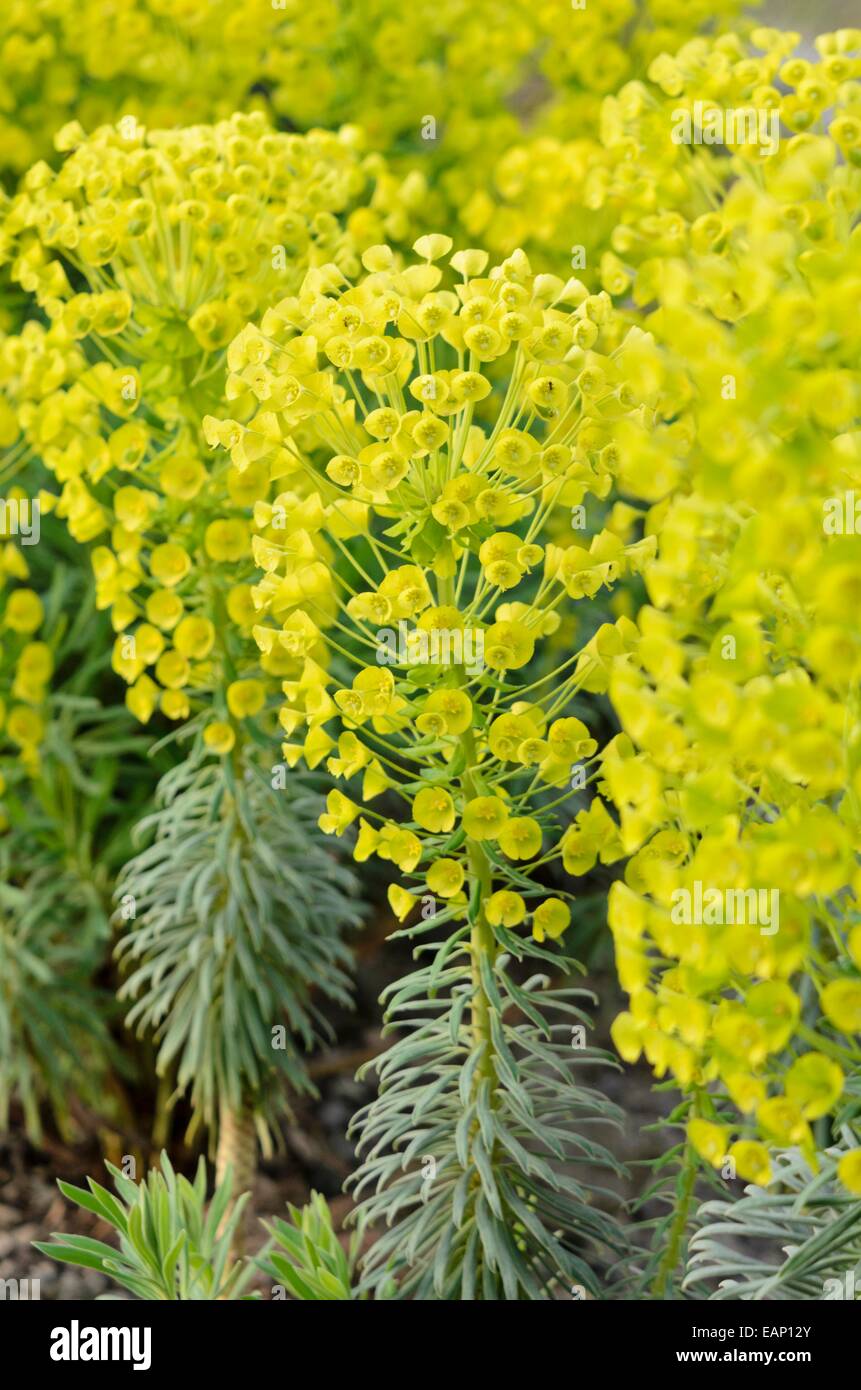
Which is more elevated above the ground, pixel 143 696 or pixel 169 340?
pixel 169 340

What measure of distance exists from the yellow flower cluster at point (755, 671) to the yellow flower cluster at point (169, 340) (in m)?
0.68

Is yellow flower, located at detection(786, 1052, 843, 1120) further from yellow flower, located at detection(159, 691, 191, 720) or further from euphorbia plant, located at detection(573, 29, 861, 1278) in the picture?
yellow flower, located at detection(159, 691, 191, 720)

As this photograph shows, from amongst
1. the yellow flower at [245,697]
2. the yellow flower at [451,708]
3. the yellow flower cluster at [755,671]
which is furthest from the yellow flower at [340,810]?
the yellow flower at [245,697]

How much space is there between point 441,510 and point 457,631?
0.11m

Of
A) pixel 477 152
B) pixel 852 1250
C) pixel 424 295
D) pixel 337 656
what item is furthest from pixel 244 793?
pixel 477 152

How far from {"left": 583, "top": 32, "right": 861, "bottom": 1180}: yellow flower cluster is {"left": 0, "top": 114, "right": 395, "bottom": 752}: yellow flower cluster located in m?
0.68

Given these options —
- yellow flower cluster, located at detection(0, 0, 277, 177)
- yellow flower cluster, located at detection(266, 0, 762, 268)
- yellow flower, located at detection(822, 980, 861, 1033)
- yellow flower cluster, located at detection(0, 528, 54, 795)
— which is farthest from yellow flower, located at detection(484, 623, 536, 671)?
yellow flower cluster, located at detection(0, 0, 277, 177)

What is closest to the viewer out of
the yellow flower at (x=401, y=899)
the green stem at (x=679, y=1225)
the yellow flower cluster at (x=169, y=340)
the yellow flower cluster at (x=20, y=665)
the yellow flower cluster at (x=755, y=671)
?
the yellow flower cluster at (x=755, y=671)

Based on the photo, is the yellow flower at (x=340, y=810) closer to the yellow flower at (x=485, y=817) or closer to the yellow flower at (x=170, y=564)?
the yellow flower at (x=485, y=817)

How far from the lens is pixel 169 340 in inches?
62.7

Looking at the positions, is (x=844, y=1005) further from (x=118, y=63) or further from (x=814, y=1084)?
(x=118, y=63)

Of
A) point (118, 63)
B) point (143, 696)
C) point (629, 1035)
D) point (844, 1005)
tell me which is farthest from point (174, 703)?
point (118, 63)

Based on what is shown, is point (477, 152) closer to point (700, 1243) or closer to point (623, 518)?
point (623, 518)

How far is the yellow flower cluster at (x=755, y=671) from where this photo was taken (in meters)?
0.89
